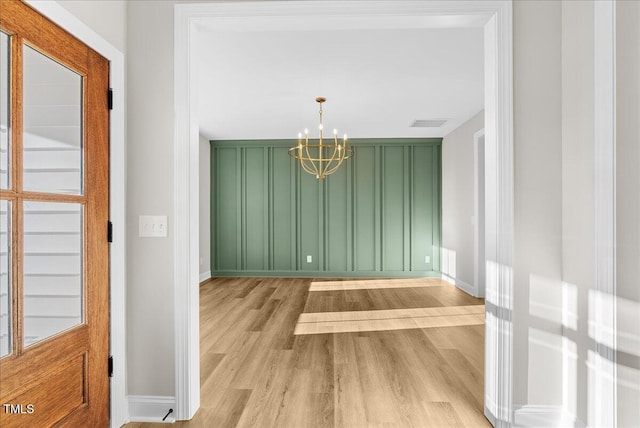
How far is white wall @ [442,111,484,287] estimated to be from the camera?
5.25 m

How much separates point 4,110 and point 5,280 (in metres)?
0.62

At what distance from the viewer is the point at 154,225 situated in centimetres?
192

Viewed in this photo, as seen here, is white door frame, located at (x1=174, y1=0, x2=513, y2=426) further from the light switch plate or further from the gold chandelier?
the gold chandelier

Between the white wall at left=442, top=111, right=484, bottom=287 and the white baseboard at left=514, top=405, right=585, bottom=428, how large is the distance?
348 centimetres

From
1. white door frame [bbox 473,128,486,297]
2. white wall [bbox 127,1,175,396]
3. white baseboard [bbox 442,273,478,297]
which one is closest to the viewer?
white wall [bbox 127,1,175,396]

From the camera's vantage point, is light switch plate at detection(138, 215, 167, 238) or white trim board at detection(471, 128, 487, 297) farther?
white trim board at detection(471, 128, 487, 297)

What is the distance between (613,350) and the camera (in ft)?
5.01

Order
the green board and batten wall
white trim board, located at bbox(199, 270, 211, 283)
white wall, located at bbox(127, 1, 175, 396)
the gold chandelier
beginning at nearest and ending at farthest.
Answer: white wall, located at bbox(127, 1, 175, 396)
the gold chandelier
white trim board, located at bbox(199, 270, 211, 283)
the green board and batten wall

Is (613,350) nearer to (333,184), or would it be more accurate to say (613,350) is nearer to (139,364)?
(139,364)

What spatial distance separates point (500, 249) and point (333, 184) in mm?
4853

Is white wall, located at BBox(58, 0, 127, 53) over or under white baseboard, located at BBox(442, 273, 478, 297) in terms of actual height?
over

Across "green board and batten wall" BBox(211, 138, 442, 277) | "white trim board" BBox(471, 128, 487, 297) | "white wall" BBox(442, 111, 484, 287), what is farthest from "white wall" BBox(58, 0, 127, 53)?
"green board and batten wall" BBox(211, 138, 442, 277)

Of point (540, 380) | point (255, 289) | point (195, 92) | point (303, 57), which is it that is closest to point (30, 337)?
point (195, 92)

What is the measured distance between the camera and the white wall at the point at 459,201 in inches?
207
